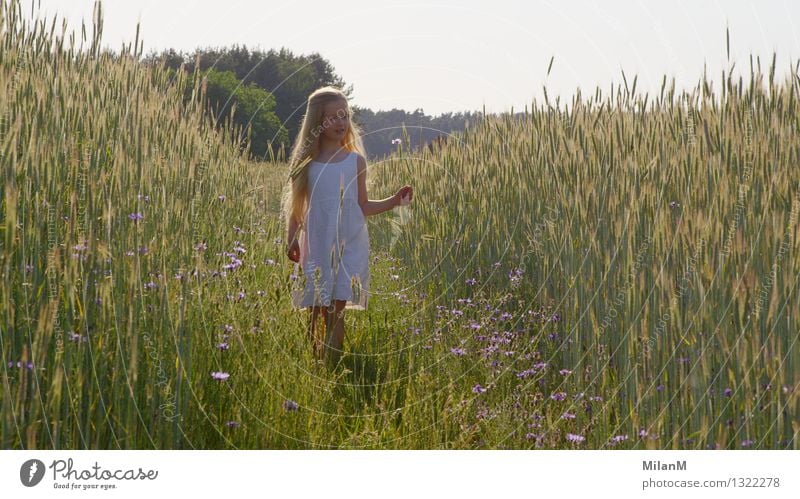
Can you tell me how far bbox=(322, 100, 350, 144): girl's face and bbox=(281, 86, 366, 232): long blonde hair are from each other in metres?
0.02

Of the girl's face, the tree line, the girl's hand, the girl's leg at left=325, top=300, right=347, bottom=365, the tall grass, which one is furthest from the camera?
the tree line

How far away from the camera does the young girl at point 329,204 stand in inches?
155

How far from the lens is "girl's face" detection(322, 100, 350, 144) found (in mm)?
3912

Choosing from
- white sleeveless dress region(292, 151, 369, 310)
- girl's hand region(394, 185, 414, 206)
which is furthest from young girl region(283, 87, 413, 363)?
girl's hand region(394, 185, 414, 206)

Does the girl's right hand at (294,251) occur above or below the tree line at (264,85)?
below

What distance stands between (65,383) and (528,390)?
184 cm

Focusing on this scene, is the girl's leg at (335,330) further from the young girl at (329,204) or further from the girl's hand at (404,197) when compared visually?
the girl's hand at (404,197)

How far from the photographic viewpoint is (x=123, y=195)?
7.93ft

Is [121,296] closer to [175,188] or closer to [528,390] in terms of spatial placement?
[175,188]

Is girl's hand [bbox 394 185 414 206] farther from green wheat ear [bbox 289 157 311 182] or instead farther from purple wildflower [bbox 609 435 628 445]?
purple wildflower [bbox 609 435 628 445]

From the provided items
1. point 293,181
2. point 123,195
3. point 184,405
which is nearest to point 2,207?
point 123,195

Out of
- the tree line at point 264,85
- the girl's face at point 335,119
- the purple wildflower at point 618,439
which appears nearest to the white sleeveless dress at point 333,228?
the girl's face at point 335,119

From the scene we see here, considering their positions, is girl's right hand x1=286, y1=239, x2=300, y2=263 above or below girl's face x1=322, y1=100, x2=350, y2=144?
below

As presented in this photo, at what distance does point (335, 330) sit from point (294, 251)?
1.67ft
